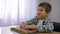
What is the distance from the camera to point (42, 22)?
120 centimetres

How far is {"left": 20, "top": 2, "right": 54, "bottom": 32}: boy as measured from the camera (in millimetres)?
1086

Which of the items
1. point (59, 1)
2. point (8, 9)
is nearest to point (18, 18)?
point (8, 9)

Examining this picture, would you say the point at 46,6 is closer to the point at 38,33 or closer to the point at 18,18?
the point at 38,33

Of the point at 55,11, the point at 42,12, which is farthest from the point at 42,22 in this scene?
the point at 55,11

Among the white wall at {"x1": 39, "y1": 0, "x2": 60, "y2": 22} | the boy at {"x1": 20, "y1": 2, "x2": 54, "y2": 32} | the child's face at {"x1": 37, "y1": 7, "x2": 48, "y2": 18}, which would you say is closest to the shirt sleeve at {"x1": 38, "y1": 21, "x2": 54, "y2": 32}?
the boy at {"x1": 20, "y1": 2, "x2": 54, "y2": 32}

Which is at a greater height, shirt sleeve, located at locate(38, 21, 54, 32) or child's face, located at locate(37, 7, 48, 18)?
child's face, located at locate(37, 7, 48, 18)

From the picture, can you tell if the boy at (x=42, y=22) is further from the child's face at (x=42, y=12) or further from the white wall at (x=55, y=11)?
the white wall at (x=55, y=11)

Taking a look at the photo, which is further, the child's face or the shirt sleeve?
the child's face

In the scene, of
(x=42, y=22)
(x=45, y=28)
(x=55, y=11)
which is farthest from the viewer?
(x=55, y=11)

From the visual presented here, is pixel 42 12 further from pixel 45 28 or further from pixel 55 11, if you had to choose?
pixel 55 11

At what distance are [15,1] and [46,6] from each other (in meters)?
1.01

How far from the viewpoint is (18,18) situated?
2.25m

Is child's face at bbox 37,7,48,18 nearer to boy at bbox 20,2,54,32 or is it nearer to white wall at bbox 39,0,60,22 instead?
boy at bbox 20,2,54,32

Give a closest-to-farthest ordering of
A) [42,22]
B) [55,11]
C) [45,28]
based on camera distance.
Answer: [45,28], [42,22], [55,11]
